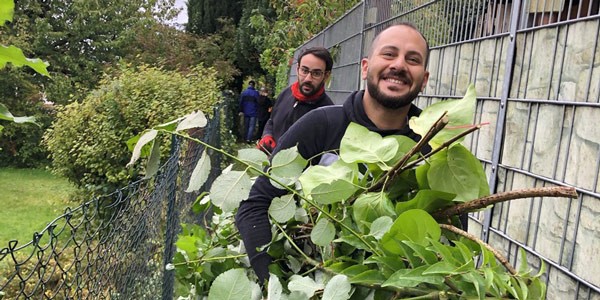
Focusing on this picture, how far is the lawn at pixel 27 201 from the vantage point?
813 centimetres

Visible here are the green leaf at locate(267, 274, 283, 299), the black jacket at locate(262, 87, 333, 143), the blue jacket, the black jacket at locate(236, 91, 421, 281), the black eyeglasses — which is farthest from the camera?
the blue jacket

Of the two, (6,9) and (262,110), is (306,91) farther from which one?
(262,110)

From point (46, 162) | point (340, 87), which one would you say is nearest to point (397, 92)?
point (340, 87)

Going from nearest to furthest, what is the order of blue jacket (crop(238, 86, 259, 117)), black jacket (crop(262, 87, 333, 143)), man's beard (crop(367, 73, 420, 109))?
man's beard (crop(367, 73, 420, 109)) < black jacket (crop(262, 87, 333, 143)) < blue jacket (crop(238, 86, 259, 117))

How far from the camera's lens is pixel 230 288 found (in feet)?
2.86

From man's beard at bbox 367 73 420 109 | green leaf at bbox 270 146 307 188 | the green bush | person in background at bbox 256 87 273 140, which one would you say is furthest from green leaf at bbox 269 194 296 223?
person in background at bbox 256 87 273 140

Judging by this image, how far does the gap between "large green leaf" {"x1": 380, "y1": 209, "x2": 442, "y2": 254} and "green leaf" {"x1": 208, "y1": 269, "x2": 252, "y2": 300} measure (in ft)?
0.86

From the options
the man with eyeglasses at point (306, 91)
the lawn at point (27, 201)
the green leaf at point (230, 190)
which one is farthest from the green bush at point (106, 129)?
the green leaf at point (230, 190)

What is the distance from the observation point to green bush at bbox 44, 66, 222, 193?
6.28m

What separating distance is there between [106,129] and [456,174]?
5846 mm

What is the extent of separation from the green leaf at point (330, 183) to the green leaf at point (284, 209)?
2.7 inches

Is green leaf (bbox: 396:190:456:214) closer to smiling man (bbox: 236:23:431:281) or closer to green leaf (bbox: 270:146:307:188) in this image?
green leaf (bbox: 270:146:307:188)

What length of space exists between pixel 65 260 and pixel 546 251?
5.02 meters

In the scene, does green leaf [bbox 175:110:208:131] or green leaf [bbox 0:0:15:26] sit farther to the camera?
green leaf [bbox 175:110:208:131]
